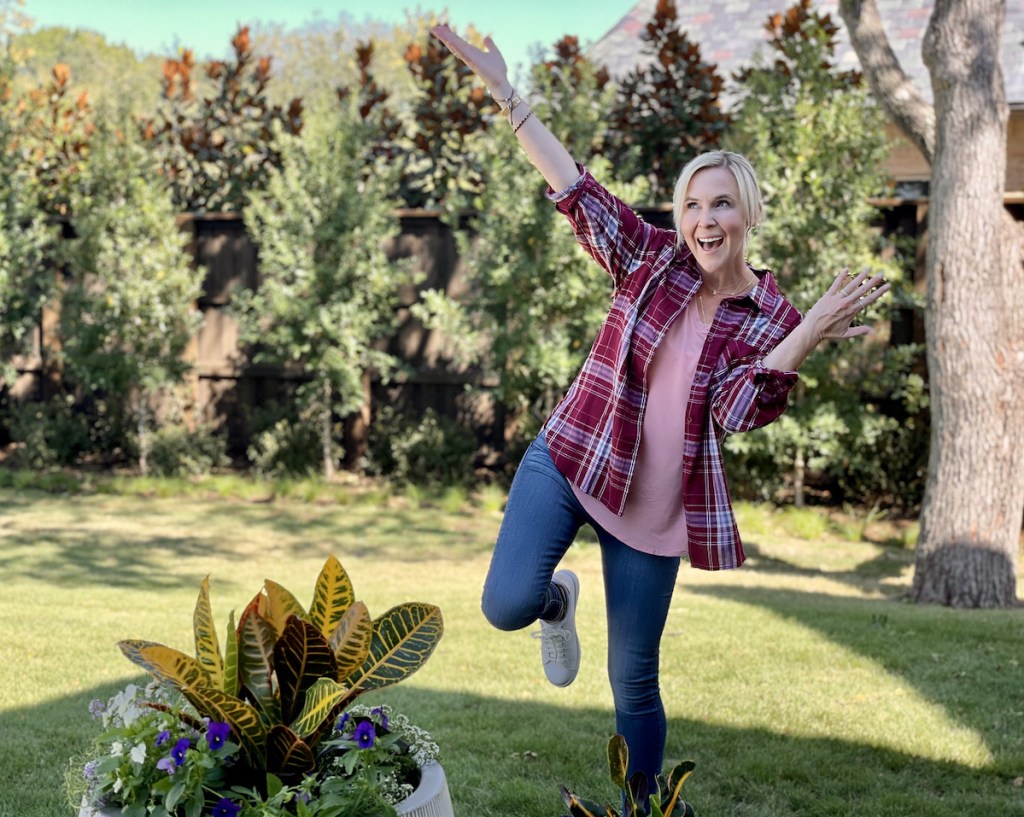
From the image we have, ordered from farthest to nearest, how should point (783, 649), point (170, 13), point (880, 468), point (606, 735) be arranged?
point (170, 13), point (880, 468), point (783, 649), point (606, 735)

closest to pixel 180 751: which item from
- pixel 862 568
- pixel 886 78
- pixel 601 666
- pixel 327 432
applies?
pixel 601 666

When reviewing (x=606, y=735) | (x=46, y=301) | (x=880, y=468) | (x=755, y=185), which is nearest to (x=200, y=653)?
(x=755, y=185)

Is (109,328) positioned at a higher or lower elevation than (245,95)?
lower

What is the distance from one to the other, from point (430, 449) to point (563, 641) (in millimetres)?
7113

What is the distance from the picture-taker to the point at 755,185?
302cm

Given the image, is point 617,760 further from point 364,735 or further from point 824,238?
point 824,238

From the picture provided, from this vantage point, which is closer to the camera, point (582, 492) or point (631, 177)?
point (582, 492)

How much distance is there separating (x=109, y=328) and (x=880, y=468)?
6538 millimetres

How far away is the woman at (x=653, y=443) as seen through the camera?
2961 mm

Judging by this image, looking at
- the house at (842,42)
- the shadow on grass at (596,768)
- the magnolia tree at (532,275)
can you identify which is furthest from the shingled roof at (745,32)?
the shadow on grass at (596,768)

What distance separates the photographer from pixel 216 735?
2.24 m

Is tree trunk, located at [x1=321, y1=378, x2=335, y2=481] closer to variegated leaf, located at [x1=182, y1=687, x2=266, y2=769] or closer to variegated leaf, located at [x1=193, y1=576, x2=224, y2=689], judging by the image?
variegated leaf, located at [x1=193, y1=576, x2=224, y2=689]

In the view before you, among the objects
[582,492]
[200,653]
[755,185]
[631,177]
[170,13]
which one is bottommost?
[200,653]

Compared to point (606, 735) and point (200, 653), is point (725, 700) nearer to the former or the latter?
point (606, 735)
